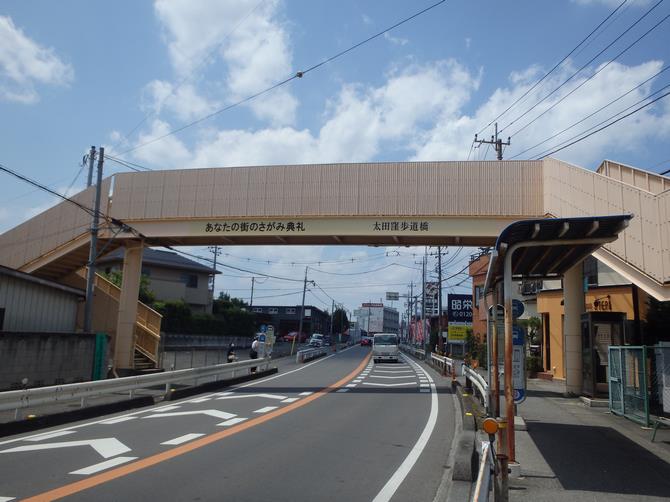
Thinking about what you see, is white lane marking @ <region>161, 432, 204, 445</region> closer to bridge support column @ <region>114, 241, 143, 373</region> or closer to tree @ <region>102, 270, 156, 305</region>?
bridge support column @ <region>114, 241, 143, 373</region>

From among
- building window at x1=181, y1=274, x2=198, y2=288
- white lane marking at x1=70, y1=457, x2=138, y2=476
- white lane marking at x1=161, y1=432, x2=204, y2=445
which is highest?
building window at x1=181, y1=274, x2=198, y2=288

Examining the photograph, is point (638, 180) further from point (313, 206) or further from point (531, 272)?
point (313, 206)

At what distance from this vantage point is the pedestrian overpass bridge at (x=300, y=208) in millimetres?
18656

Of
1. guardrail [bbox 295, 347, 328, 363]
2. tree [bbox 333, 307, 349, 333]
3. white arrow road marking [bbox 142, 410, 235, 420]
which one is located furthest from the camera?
tree [bbox 333, 307, 349, 333]

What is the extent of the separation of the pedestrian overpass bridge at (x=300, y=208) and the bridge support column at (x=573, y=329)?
2523 mm

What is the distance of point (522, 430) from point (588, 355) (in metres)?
7.45

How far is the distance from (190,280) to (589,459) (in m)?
48.9

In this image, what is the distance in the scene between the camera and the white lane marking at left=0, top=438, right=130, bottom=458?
8383 millimetres

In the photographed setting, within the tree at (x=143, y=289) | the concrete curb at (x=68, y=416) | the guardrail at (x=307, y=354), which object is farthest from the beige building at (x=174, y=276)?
the concrete curb at (x=68, y=416)

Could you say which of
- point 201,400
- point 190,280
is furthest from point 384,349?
point 190,280

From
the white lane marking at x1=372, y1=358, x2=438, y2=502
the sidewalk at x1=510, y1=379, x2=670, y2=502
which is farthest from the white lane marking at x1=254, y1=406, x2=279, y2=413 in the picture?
the sidewalk at x1=510, y1=379, x2=670, y2=502

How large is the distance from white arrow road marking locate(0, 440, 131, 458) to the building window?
147ft

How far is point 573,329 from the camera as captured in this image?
1831 centimetres

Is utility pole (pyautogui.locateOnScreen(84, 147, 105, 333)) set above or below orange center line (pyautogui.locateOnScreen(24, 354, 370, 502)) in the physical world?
above
